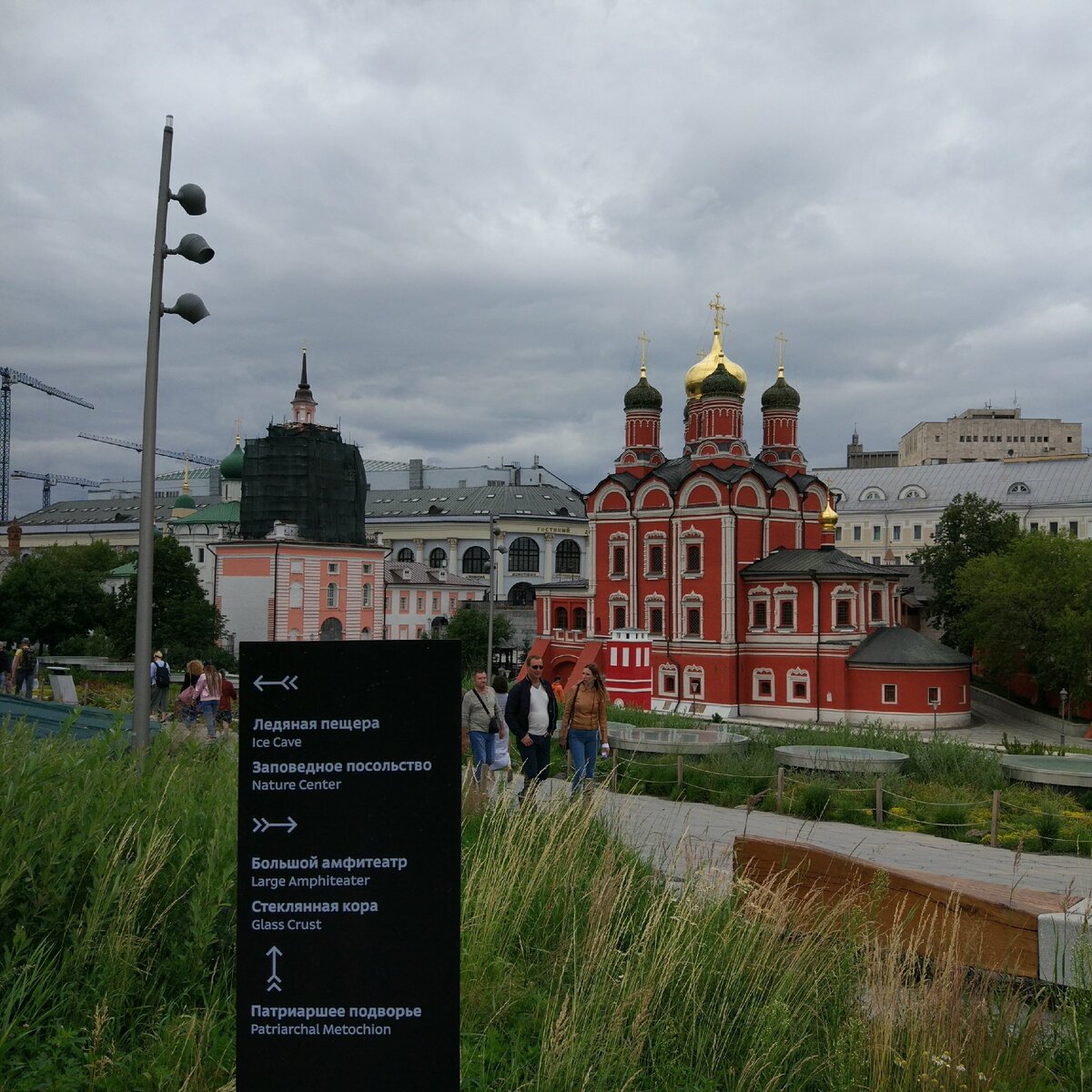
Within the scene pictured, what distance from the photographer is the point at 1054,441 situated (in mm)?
95688

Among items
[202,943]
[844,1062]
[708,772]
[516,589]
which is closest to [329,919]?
[202,943]

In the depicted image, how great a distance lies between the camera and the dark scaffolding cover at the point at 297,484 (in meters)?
58.6

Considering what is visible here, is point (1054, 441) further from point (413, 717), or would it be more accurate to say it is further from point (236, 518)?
point (413, 717)

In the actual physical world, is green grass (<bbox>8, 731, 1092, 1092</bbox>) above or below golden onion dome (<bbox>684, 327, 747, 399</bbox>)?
below

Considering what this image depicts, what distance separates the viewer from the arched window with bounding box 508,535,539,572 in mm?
86125

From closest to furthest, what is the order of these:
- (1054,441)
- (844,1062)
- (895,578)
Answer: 1. (844,1062)
2. (895,578)
3. (1054,441)

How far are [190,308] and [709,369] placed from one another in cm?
4054

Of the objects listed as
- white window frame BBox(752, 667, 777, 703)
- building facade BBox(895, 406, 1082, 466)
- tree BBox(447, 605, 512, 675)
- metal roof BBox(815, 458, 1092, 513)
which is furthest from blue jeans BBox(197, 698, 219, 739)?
building facade BBox(895, 406, 1082, 466)

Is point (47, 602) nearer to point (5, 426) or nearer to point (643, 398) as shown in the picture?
point (643, 398)

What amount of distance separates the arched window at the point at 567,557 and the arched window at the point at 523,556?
1.71m

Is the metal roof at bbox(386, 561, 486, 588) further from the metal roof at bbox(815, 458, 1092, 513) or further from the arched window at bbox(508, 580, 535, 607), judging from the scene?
the metal roof at bbox(815, 458, 1092, 513)

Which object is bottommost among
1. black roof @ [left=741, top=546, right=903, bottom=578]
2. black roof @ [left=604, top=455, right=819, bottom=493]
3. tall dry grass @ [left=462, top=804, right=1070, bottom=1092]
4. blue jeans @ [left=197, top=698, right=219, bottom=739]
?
tall dry grass @ [left=462, top=804, right=1070, bottom=1092]

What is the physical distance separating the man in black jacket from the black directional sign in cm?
757

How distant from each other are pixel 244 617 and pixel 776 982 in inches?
2269
